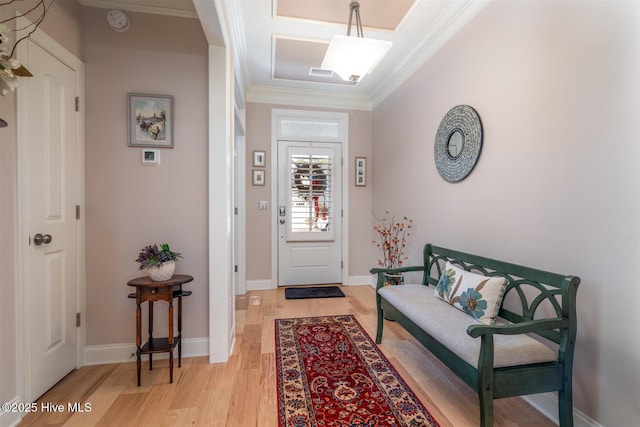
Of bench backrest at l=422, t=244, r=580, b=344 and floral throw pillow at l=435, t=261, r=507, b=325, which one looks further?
floral throw pillow at l=435, t=261, r=507, b=325

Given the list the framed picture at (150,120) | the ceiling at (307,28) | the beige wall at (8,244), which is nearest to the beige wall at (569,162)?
the ceiling at (307,28)

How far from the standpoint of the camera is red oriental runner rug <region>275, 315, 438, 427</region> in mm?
1512

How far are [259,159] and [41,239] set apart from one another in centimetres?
249

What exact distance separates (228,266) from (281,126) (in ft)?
7.95

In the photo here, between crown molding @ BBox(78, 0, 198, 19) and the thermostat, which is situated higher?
crown molding @ BBox(78, 0, 198, 19)

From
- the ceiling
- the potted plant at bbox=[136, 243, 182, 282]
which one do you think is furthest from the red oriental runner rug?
the ceiling

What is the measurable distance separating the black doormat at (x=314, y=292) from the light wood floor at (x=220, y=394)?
117cm

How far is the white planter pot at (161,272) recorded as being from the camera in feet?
5.95

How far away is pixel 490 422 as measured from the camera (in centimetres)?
128

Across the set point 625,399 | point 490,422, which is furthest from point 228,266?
point 625,399

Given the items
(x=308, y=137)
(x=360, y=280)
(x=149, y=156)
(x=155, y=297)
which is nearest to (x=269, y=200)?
(x=308, y=137)

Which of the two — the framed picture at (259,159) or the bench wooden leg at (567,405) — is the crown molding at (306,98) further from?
the bench wooden leg at (567,405)

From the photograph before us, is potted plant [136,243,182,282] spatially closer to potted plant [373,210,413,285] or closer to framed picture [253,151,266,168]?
potted plant [373,210,413,285]

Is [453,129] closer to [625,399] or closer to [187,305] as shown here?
[625,399]
